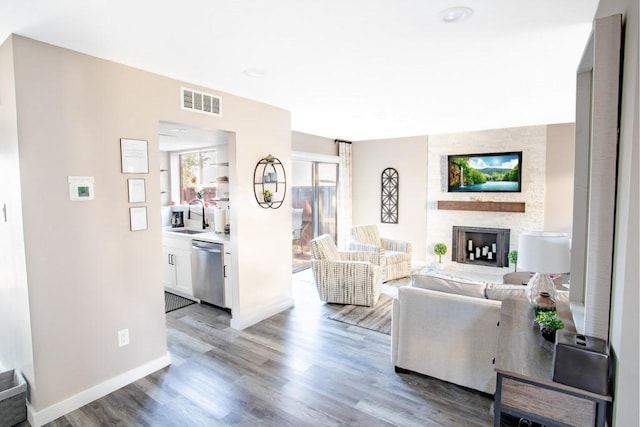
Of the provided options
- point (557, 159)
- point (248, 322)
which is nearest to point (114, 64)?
point (248, 322)

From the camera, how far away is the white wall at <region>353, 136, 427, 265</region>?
653 cm

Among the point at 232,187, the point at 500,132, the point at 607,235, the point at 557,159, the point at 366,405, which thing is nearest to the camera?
the point at 607,235

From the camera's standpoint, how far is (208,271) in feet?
13.8

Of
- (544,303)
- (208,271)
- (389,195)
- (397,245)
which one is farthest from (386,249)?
(544,303)

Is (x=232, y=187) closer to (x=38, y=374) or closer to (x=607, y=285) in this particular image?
(x=38, y=374)

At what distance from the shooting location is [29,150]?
2152 mm

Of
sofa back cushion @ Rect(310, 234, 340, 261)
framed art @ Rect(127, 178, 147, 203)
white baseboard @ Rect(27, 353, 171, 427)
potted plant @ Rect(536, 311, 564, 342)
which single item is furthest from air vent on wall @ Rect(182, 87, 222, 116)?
potted plant @ Rect(536, 311, 564, 342)

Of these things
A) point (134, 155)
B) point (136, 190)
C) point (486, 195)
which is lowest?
point (486, 195)

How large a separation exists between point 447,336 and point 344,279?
1.93 meters

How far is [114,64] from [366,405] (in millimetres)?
3046

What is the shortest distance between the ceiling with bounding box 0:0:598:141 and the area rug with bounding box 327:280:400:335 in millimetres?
2433

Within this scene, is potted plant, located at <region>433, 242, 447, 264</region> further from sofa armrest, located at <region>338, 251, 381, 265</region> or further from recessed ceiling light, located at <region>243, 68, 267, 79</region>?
recessed ceiling light, located at <region>243, 68, 267, 79</region>

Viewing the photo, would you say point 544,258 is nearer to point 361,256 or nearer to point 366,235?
point 361,256

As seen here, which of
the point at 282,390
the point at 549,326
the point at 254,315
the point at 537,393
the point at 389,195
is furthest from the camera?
the point at 389,195
